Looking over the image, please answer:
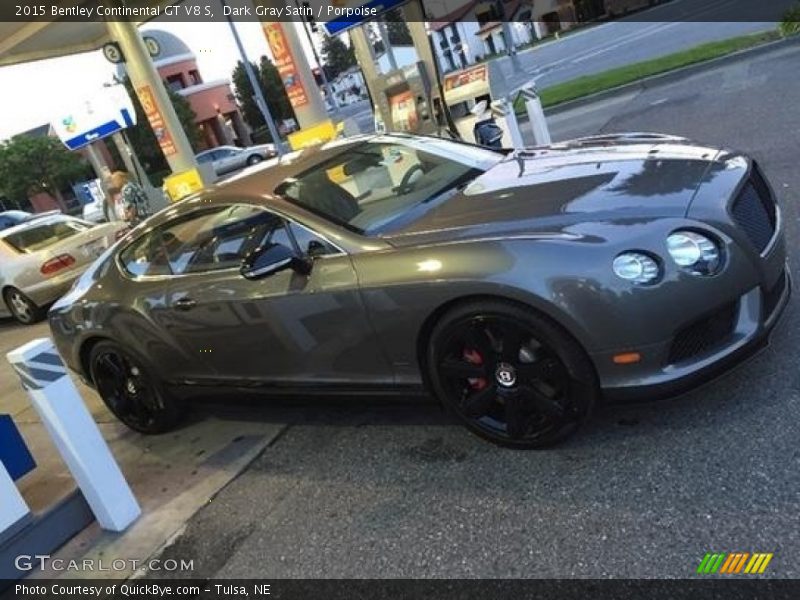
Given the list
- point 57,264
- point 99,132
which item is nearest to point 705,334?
point 57,264

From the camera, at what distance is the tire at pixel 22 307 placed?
10.4 metres

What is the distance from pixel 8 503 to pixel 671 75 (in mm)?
12004

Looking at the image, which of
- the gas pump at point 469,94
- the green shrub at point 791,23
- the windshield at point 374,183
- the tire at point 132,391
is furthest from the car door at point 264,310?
the green shrub at point 791,23

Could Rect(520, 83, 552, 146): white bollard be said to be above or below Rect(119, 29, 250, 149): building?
below

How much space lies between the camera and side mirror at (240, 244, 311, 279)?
3703 mm

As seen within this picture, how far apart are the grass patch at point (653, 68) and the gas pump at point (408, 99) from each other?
253 cm

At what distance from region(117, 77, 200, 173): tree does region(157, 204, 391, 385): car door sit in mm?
44789

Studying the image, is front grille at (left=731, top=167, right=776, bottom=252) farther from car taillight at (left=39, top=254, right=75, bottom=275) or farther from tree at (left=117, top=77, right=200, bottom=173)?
tree at (left=117, top=77, right=200, bottom=173)

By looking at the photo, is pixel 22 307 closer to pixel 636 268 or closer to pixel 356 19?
pixel 356 19

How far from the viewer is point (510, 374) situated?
10.9 ft

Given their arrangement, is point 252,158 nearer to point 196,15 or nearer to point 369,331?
point 196,15

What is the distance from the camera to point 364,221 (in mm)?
3904

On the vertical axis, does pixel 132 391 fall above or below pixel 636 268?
below

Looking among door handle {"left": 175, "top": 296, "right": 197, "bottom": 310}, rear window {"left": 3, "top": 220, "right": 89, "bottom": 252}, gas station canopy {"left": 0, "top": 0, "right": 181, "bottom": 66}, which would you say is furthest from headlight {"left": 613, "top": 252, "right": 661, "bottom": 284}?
gas station canopy {"left": 0, "top": 0, "right": 181, "bottom": 66}
